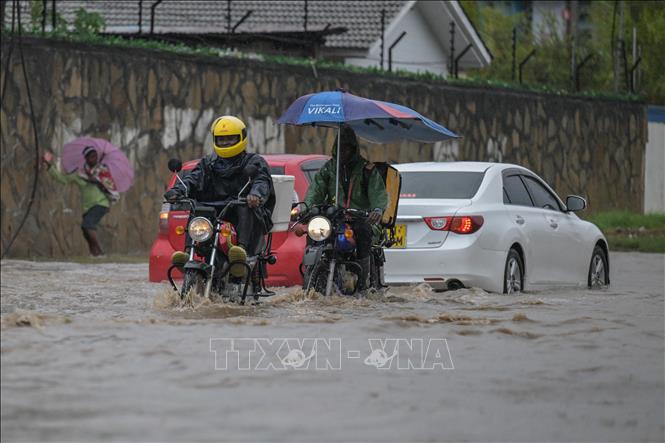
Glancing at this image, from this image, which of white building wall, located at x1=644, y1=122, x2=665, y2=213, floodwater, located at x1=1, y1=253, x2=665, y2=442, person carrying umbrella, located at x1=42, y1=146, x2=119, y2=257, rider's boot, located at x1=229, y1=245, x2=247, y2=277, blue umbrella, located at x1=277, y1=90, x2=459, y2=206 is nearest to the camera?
floodwater, located at x1=1, y1=253, x2=665, y2=442

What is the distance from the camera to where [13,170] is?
22.3m

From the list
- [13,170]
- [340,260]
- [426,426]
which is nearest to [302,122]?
[340,260]

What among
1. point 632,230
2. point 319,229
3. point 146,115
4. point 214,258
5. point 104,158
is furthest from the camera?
point 632,230

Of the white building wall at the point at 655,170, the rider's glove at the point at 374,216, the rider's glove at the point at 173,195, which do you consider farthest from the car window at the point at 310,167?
the white building wall at the point at 655,170

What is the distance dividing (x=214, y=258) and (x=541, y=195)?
5516 mm

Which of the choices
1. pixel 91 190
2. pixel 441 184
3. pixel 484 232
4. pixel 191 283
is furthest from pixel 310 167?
pixel 91 190

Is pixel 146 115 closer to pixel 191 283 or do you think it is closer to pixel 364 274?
pixel 364 274

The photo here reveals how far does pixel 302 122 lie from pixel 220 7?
79.4 feet

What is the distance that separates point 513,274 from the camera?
1590 cm

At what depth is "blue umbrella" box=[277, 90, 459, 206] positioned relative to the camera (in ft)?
46.5

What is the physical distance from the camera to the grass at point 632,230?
90.1ft

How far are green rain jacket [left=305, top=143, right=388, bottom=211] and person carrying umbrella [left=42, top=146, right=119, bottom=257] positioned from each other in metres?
9.08

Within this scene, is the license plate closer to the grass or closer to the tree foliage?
the grass

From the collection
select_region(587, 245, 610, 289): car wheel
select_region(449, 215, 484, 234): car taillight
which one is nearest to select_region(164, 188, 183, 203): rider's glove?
select_region(449, 215, 484, 234): car taillight
